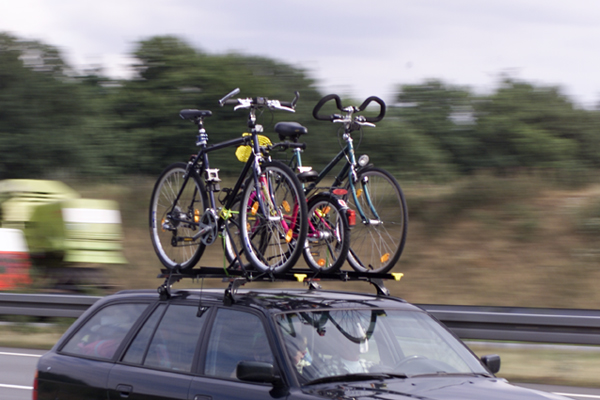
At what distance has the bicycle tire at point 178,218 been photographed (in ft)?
23.0

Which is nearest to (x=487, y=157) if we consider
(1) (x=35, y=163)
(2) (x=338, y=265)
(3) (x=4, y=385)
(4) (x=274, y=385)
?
(1) (x=35, y=163)

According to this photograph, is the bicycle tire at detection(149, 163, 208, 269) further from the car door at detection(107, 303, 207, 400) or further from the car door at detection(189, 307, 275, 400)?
the car door at detection(189, 307, 275, 400)

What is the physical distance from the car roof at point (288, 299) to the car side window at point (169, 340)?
0.13 metres

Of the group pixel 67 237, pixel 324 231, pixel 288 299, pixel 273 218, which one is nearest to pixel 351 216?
pixel 324 231

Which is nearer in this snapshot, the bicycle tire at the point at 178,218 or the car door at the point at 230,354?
the car door at the point at 230,354

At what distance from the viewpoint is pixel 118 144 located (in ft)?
101

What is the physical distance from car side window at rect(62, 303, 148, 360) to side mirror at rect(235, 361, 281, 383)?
53.3 inches

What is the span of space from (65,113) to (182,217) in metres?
24.8

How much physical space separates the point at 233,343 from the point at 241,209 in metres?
1.94

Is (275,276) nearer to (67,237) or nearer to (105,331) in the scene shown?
(105,331)

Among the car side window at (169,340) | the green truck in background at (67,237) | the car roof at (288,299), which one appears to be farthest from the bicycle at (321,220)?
the green truck in background at (67,237)

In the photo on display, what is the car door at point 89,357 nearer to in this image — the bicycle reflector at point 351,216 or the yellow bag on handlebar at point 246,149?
the bicycle reflector at point 351,216

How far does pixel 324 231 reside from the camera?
6.26 metres

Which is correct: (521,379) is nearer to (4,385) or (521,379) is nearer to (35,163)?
(4,385)
